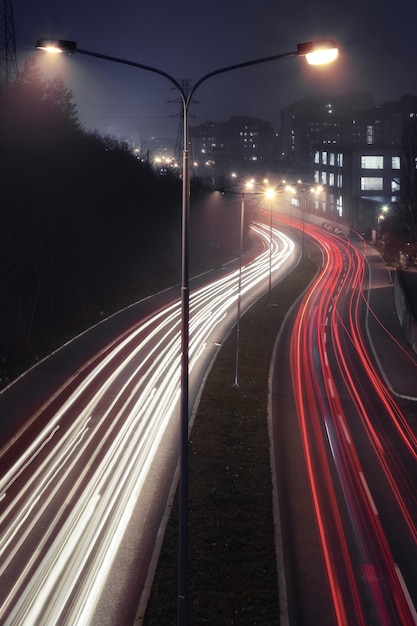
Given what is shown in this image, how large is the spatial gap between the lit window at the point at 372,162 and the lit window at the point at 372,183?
1.36 meters

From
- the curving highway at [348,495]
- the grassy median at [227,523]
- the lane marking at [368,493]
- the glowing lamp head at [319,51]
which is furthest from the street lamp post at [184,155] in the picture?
the lane marking at [368,493]

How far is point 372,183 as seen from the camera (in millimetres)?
76438

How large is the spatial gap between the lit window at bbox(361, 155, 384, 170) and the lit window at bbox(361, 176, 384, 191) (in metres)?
1.36

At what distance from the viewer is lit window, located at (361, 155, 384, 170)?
7588 cm

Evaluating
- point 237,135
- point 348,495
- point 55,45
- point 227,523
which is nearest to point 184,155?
point 55,45

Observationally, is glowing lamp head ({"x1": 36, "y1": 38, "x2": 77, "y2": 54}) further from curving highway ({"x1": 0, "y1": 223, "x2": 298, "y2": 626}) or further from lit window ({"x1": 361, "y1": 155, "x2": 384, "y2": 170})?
lit window ({"x1": 361, "y1": 155, "x2": 384, "y2": 170})

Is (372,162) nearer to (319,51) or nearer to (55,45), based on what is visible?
(319,51)

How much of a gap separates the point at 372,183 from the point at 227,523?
235 feet

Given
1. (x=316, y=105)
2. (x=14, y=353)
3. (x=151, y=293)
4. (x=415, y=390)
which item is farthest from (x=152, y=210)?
(x=316, y=105)

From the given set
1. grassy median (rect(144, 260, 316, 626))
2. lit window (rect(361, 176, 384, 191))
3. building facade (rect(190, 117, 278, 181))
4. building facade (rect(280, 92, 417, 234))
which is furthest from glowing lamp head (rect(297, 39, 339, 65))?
building facade (rect(190, 117, 278, 181))

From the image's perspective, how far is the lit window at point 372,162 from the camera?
75875 millimetres

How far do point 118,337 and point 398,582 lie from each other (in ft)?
63.9

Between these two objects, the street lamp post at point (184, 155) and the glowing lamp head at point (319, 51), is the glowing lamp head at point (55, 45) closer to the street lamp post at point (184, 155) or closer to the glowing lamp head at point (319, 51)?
the street lamp post at point (184, 155)

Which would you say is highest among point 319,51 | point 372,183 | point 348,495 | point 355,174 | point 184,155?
point 355,174
